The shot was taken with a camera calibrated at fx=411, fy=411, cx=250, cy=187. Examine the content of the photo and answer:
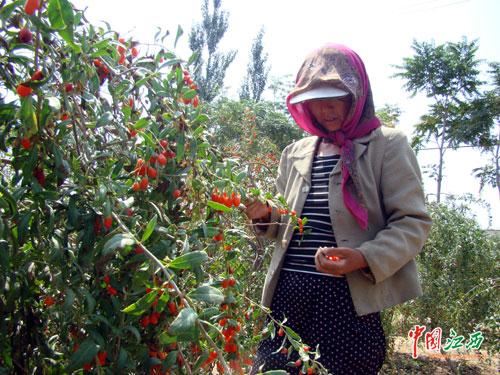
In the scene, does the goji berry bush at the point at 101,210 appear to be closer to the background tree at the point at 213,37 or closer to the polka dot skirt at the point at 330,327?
the polka dot skirt at the point at 330,327

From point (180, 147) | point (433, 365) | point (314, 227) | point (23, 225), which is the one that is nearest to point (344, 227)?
point (314, 227)

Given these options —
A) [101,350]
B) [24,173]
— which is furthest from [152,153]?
[101,350]

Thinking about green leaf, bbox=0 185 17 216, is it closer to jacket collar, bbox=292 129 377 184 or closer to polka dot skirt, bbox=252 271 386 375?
polka dot skirt, bbox=252 271 386 375

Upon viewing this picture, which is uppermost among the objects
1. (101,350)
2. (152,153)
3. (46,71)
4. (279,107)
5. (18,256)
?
(279,107)

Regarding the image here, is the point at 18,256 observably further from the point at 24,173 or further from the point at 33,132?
the point at 33,132

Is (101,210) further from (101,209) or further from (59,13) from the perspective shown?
(59,13)

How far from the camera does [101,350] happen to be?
735mm

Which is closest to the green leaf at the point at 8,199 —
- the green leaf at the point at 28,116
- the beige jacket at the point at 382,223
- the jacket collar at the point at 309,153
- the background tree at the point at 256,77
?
the green leaf at the point at 28,116

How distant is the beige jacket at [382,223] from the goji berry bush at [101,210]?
1.14 ft

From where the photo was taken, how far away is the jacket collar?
140 centimetres

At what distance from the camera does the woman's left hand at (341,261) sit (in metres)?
1.21

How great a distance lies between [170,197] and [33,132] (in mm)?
347

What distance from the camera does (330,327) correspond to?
4.19 feet

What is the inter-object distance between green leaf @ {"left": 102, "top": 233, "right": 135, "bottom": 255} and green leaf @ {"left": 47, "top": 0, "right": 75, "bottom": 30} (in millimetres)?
323
